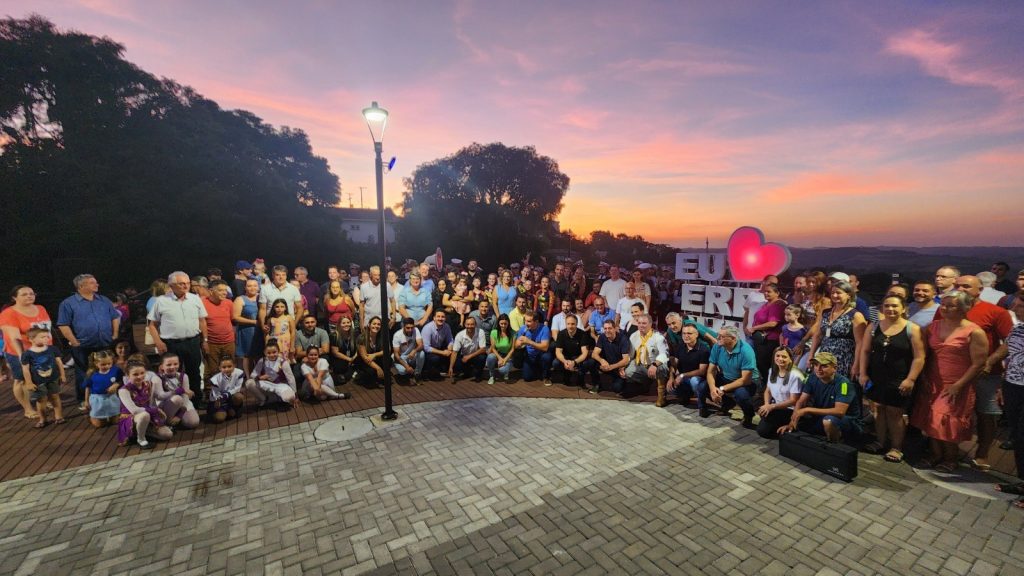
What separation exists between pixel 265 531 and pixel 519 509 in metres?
2.37

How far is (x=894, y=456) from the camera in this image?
4.91m

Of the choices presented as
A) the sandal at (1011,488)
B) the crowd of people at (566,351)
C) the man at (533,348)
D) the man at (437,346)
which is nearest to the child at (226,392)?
the crowd of people at (566,351)

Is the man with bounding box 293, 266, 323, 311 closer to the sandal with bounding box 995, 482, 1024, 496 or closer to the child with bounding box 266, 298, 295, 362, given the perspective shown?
the child with bounding box 266, 298, 295, 362

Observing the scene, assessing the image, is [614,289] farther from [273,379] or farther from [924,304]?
[273,379]

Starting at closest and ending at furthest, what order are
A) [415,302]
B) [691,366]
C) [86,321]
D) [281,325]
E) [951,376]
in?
[951,376] < [86,321] < [691,366] < [281,325] < [415,302]

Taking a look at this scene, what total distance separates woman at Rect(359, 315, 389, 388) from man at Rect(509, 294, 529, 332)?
2777mm

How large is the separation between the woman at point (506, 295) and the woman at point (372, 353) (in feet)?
9.08

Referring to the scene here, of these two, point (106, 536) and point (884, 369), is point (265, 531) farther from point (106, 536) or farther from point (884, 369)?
point (884, 369)

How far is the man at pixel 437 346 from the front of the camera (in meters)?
8.48

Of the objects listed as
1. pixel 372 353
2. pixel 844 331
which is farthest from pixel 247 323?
pixel 844 331

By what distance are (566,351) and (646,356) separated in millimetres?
1621

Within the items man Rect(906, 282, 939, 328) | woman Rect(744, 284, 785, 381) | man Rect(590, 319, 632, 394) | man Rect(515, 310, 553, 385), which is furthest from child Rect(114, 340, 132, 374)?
man Rect(906, 282, 939, 328)

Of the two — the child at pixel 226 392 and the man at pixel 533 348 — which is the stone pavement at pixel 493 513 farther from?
the man at pixel 533 348

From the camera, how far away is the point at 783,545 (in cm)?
353
